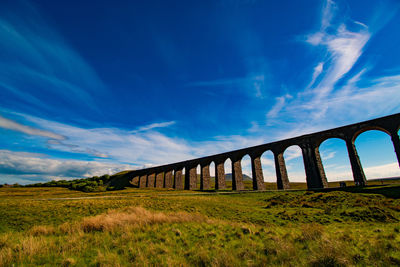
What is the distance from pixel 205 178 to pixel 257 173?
14.1m

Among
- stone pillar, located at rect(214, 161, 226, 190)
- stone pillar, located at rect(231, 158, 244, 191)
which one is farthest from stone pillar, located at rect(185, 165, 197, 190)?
stone pillar, located at rect(231, 158, 244, 191)

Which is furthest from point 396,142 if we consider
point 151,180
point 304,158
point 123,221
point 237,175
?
point 151,180

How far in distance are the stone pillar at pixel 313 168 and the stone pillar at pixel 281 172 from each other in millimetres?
3329

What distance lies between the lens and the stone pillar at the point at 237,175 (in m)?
35.8

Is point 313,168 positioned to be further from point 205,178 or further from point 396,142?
point 205,178

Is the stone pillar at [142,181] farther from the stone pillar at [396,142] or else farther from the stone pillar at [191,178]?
the stone pillar at [396,142]

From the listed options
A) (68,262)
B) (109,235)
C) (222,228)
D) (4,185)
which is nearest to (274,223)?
(222,228)

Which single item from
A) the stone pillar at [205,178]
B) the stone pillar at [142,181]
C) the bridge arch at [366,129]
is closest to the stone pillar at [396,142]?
the bridge arch at [366,129]

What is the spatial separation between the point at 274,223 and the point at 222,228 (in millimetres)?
3813

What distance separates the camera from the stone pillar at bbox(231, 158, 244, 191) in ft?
117

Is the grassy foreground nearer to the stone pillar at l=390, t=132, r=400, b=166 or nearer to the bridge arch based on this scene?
the stone pillar at l=390, t=132, r=400, b=166

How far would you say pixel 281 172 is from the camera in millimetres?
30391

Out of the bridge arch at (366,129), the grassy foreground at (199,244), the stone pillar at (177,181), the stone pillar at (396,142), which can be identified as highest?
the bridge arch at (366,129)

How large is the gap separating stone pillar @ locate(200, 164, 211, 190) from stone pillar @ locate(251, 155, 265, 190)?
13.2 meters
